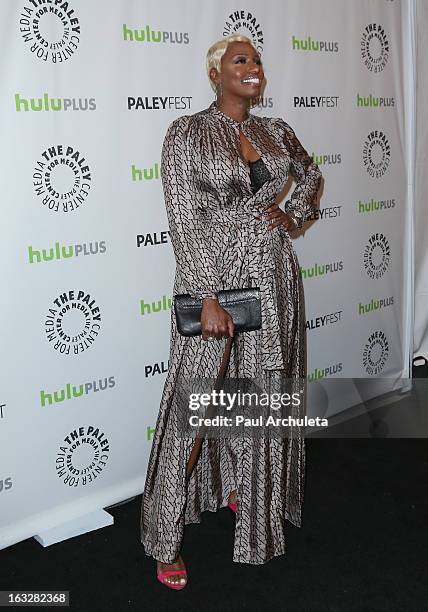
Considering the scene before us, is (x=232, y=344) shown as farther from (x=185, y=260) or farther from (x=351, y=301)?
(x=351, y=301)

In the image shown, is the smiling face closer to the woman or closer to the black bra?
the woman

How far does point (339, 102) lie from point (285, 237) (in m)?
1.39

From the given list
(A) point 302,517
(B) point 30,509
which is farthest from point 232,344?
(B) point 30,509

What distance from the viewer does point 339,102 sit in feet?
12.2

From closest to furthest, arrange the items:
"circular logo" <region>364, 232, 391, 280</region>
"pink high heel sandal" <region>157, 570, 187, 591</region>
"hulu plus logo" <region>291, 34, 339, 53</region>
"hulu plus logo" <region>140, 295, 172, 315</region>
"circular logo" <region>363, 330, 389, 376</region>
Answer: "pink high heel sandal" <region>157, 570, 187, 591</region>
"hulu plus logo" <region>140, 295, 172, 315</region>
"hulu plus logo" <region>291, 34, 339, 53</region>
"circular logo" <region>364, 232, 391, 280</region>
"circular logo" <region>363, 330, 389, 376</region>

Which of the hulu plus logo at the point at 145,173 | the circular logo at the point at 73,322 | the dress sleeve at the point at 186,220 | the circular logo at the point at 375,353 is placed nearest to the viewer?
the dress sleeve at the point at 186,220

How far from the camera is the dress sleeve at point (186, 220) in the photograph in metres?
2.32

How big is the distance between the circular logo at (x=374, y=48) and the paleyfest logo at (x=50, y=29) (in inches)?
65.5

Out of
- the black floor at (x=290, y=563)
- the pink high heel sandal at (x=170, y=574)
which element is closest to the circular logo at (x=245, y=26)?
the black floor at (x=290, y=563)

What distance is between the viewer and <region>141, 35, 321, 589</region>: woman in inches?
92.4

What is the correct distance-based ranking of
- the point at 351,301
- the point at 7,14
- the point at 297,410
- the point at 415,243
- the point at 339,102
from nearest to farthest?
the point at 7,14 → the point at 297,410 → the point at 339,102 → the point at 351,301 → the point at 415,243

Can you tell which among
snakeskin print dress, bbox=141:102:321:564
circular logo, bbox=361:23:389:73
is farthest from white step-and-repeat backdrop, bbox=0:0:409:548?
snakeskin print dress, bbox=141:102:321:564

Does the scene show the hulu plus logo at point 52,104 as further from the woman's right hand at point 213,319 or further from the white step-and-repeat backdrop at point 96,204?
the woman's right hand at point 213,319

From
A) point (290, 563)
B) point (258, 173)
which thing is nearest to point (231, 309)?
point (258, 173)
